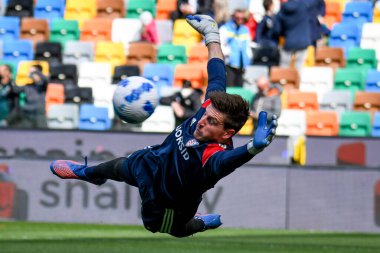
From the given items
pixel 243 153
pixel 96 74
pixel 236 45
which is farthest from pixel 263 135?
pixel 96 74

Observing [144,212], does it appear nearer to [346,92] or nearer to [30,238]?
[30,238]

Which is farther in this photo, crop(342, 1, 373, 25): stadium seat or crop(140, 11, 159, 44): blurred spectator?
crop(342, 1, 373, 25): stadium seat

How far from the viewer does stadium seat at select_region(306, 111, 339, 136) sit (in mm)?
21844

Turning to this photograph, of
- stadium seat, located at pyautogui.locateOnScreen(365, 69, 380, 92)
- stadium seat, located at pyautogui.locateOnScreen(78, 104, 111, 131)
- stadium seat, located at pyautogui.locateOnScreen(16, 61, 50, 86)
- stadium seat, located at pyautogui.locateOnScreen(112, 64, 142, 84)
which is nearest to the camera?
stadium seat, located at pyautogui.locateOnScreen(78, 104, 111, 131)

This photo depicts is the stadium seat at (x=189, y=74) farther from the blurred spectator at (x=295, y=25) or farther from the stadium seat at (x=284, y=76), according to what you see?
the blurred spectator at (x=295, y=25)

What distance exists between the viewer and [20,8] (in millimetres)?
25953

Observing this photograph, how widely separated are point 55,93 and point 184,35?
313 centimetres

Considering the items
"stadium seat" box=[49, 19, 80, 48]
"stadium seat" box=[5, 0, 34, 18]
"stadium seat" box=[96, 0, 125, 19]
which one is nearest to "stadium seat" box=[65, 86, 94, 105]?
"stadium seat" box=[49, 19, 80, 48]

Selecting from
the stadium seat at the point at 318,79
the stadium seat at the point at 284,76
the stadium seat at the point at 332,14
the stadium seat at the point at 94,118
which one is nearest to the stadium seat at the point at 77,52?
the stadium seat at the point at 94,118

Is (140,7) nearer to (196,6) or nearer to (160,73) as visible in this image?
(196,6)

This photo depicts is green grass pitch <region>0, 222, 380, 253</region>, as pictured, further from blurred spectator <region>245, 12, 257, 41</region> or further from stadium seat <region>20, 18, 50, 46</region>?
stadium seat <region>20, 18, 50, 46</region>

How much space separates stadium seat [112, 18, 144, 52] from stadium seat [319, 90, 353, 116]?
174 inches

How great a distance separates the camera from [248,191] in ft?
66.4

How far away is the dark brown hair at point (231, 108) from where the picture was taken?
33.9 feet
